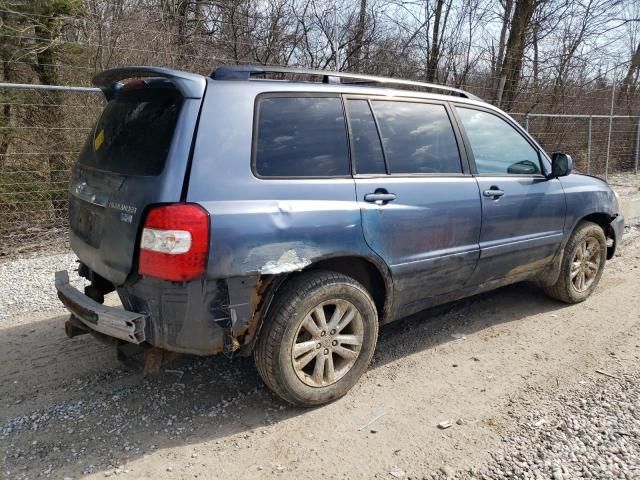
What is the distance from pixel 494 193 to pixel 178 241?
96.4 inches

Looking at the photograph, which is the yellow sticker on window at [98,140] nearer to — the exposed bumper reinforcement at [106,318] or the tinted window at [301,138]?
the exposed bumper reinforcement at [106,318]

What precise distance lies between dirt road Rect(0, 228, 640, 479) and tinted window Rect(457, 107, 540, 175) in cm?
133

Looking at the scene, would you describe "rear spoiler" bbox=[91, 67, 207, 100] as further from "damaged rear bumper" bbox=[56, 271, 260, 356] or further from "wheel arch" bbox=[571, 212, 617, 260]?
"wheel arch" bbox=[571, 212, 617, 260]

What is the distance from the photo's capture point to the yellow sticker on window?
3.21 meters

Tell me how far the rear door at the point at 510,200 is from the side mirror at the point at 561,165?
83 mm

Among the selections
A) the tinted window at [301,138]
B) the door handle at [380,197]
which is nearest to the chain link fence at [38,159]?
the tinted window at [301,138]

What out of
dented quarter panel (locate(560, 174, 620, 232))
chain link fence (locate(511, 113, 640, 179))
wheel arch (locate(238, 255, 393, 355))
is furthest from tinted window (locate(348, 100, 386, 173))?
chain link fence (locate(511, 113, 640, 179))

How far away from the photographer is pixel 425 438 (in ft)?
9.18

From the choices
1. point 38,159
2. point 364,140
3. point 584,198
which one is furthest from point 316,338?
point 38,159

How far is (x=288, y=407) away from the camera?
3109 millimetres

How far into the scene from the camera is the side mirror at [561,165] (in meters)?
4.28

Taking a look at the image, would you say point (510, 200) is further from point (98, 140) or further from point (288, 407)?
point (98, 140)

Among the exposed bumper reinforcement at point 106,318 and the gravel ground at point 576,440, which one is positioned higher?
the exposed bumper reinforcement at point 106,318

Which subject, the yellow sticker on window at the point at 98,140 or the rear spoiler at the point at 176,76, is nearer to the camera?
the rear spoiler at the point at 176,76
